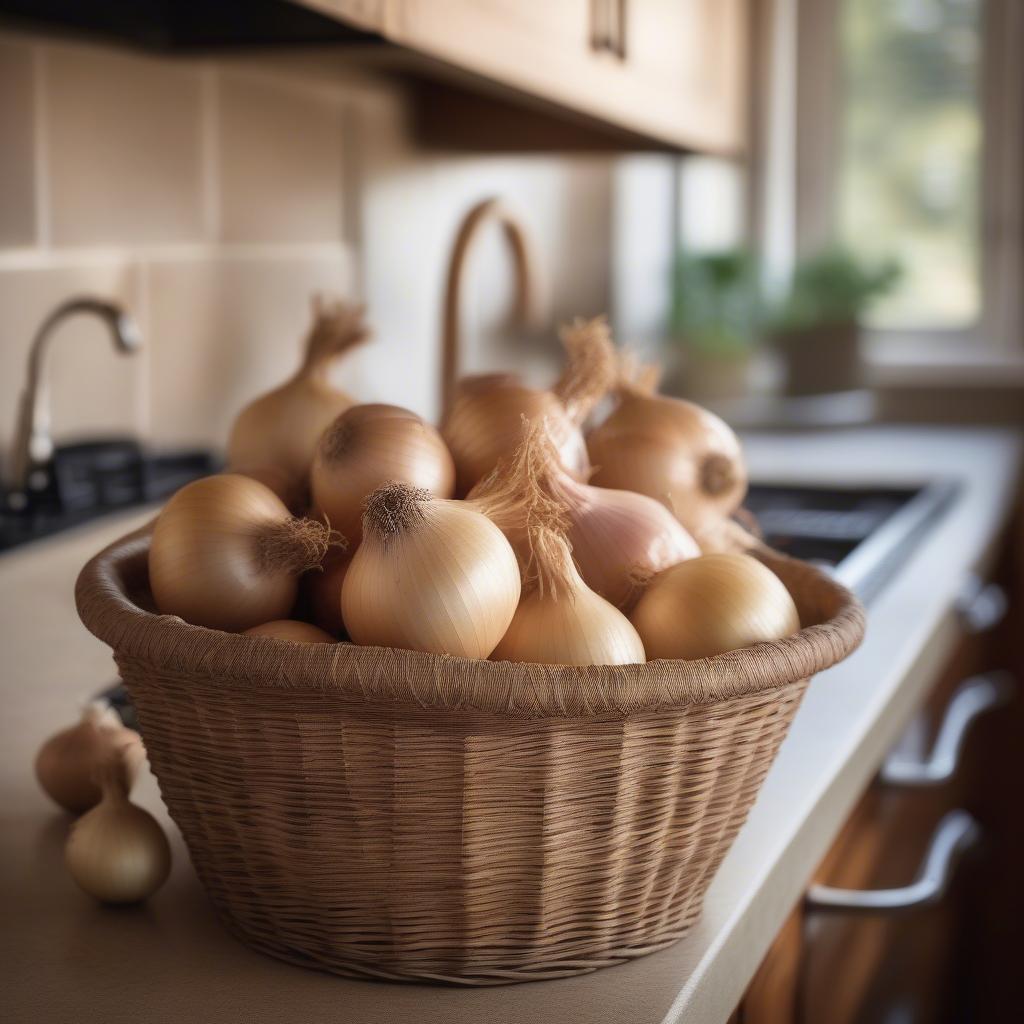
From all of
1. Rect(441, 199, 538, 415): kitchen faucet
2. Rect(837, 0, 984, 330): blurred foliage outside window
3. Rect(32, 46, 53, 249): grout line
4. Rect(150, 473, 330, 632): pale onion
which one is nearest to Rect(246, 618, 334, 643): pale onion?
Rect(150, 473, 330, 632): pale onion

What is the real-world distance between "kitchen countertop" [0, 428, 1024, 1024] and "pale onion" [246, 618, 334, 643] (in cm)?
14

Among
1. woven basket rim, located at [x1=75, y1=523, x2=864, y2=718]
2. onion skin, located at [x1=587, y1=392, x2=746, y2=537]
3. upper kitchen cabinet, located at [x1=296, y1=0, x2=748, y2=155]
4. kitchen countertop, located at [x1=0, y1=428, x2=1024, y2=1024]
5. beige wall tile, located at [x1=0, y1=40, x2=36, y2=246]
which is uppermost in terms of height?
upper kitchen cabinet, located at [x1=296, y1=0, x2=748, y2=155]

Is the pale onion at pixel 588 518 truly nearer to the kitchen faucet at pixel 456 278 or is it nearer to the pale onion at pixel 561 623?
the pale onion at pixel 561 623

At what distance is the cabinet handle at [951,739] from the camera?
121 cm

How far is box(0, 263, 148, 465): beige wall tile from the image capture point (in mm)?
1280

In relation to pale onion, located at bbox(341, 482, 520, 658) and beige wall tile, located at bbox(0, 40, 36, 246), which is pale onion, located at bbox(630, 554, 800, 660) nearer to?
pale onion, located at bbox(341, 482, 520, 658)

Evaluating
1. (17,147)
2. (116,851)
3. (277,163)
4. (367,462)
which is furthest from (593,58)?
(116,851)

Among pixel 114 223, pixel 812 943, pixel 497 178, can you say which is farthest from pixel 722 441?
pixel 497 178

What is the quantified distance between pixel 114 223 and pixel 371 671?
1034 mm

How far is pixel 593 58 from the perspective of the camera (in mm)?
1553

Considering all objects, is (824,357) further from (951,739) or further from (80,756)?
(80,756)

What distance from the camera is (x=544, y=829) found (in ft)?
1.80

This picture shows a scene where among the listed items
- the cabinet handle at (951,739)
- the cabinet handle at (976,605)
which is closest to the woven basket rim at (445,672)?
the cabinet handle at (951,739)

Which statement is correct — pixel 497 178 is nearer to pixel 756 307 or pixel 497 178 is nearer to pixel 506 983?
pixel 756 307
